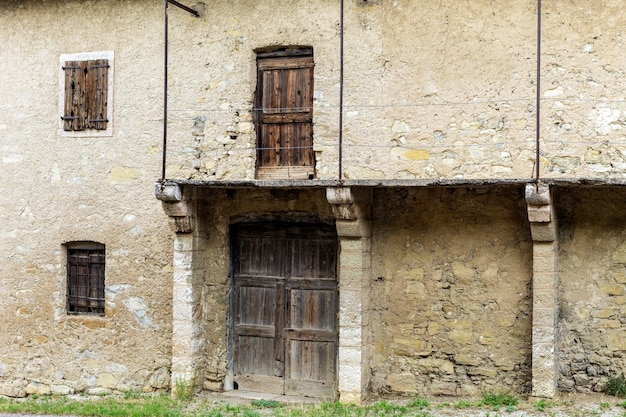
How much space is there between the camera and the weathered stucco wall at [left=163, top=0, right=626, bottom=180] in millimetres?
8977

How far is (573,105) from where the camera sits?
354 inches

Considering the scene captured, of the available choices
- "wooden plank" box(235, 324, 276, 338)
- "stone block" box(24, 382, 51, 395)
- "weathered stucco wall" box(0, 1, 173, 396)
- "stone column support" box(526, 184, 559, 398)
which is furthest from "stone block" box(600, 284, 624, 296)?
"stone block" box(24, 382, 51, 395)

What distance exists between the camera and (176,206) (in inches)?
396

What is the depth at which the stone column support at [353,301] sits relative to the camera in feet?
31.6

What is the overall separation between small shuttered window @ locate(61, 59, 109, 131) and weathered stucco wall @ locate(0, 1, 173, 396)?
0.58 ft

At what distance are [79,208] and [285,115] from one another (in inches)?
125

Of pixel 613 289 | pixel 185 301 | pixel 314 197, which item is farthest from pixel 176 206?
pixel 613 289

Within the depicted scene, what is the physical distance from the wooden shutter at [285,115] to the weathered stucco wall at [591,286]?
314 cm

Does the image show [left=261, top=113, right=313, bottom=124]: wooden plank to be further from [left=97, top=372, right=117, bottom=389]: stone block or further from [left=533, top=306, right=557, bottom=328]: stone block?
[left=97, top=372, right=117, bottom=389]: stone block

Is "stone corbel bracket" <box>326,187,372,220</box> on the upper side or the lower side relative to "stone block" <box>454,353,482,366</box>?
upper

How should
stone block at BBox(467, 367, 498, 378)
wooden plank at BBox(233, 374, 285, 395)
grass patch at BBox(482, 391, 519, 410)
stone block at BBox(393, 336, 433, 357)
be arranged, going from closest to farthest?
grass patch at BBox(482, 391, 519, 410)
stone block at BBox(467, 367, 498, 378)
stone block at BBox(393, 336, 433, 357)
wooden plank at BBox(233, 374, 285, 395)

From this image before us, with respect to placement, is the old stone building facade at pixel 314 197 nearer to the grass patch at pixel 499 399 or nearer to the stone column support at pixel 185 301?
the stone column support at pixel 185 301

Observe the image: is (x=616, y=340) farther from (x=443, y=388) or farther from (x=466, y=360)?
(x=443, y=388)

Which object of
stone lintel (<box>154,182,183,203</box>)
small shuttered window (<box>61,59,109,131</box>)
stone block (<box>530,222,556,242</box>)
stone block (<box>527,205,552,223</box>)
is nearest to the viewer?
stone block (<box>527,205,552,223</box>)
